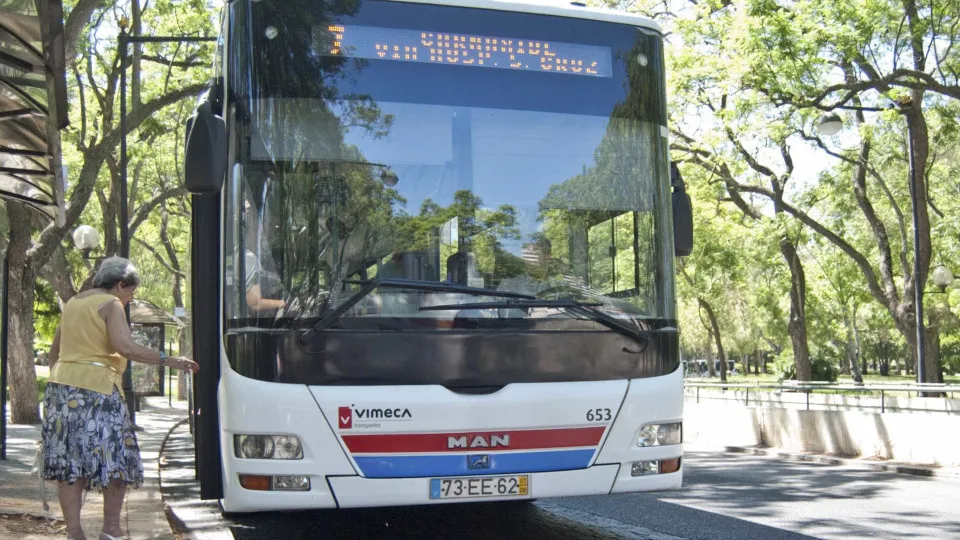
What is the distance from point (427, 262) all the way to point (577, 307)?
0.90 meters

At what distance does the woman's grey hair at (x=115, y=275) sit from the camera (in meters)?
6.75

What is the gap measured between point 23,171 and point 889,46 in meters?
14.3

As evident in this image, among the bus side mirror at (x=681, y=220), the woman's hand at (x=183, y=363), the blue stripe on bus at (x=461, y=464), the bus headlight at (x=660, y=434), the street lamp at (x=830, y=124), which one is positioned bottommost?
the blue stripe on bus at (x=461, y=464)

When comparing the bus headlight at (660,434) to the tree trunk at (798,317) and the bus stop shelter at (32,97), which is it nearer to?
the bus stop shelter at (32,97)

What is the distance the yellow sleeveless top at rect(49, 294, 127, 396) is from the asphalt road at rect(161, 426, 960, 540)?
2.19m

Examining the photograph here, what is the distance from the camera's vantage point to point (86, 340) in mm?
6645

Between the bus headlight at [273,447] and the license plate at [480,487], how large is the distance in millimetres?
768

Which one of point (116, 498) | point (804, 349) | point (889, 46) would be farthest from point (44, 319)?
point (116, 498)

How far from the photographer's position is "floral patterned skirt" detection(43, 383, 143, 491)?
6.55 meters

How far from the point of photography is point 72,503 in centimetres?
669

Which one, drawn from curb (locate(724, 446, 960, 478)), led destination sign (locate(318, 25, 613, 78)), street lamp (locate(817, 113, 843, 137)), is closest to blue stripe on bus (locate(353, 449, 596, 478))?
led destination sign (locate(318, 25, 613, 78))

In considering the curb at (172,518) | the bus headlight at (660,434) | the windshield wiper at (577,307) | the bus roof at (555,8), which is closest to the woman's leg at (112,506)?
the curb at (172,518)

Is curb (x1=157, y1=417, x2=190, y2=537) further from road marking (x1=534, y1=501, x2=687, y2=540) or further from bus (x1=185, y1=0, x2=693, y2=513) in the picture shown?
road marking (x1=534, y1=501, x2=687, y2=540)

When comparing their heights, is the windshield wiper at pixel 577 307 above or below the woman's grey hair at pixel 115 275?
below
